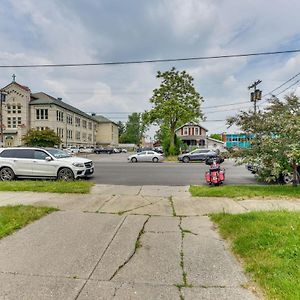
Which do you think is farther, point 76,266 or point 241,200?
point 241,200

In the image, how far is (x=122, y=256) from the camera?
4031mm

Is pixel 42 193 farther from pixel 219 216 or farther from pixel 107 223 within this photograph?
pixel 219 216

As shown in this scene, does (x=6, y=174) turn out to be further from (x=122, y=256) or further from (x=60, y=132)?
(x=60, y=132)

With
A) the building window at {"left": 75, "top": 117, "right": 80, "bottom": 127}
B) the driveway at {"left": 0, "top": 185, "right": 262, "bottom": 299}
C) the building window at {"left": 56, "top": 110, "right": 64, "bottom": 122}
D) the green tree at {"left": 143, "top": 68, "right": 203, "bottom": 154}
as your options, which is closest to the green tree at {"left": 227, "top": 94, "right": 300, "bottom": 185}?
the driveway at {"left": 0, "top": 185, "right": 262, "bottom": 299}

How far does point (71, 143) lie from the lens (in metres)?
66.6

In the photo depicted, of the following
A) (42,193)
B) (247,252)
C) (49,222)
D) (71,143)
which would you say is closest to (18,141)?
(71,143)

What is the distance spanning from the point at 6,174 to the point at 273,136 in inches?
470

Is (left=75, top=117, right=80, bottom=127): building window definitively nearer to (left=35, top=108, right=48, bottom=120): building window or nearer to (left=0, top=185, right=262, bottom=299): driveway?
(left=35, top=108, right=48, bottom=120): building window

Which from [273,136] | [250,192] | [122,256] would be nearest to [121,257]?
[122,256]

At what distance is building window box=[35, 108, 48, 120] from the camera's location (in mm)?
56100

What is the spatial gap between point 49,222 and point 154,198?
11.7 ft

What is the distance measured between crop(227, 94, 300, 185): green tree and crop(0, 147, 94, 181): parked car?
7.22 metres

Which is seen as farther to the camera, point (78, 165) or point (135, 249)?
point (78, 165)

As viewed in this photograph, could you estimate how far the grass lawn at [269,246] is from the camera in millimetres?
3080
